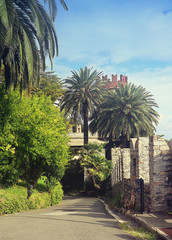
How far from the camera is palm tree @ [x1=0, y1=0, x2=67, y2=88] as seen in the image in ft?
44.4

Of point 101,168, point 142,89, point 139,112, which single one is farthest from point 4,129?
point 142,89

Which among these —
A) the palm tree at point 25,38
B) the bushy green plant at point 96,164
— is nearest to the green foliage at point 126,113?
the bushy green plant at point 96,164

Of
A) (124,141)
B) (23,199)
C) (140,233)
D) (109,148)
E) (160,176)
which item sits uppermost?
(124,141)

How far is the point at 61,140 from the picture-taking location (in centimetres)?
2153

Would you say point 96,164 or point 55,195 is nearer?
point 55,195

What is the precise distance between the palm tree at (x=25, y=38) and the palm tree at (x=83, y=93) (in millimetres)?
16623

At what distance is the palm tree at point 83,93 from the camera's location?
3500cm

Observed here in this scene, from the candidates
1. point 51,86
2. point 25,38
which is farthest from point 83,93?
point 25,38

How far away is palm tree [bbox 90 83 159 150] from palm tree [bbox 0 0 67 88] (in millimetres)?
17856

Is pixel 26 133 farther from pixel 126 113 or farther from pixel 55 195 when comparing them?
pixel 126 113

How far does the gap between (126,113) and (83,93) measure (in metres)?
5.74

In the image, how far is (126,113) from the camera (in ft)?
110

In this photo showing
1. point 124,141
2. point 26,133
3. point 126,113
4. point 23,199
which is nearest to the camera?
point 23,199

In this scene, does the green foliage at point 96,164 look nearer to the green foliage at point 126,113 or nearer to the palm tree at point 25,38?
the green foliage at point 126,113
